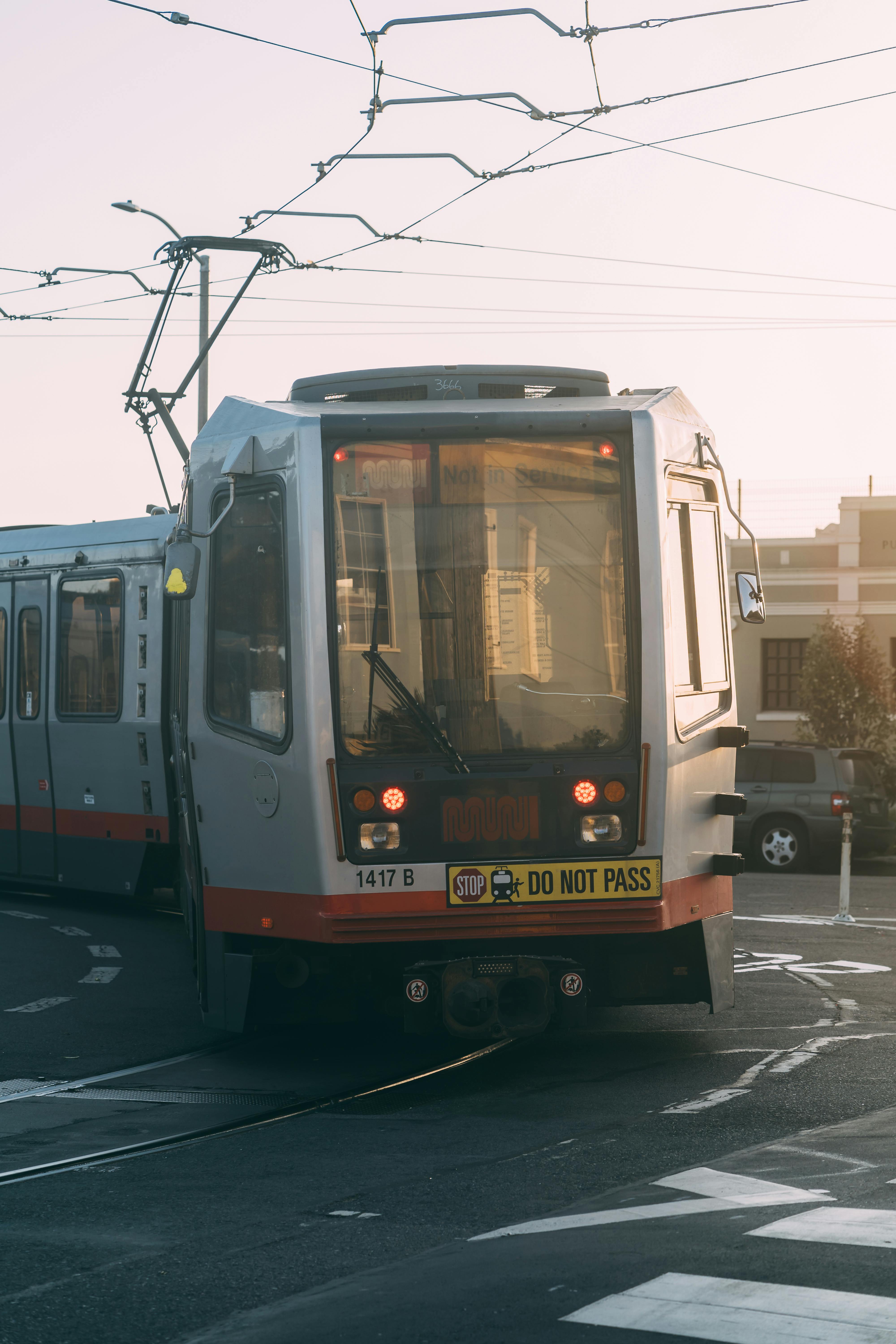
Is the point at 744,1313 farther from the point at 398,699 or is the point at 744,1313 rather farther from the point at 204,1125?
the point at 398,699

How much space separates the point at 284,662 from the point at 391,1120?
2055 mm

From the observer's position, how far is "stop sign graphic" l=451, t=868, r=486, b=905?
7156 millimetres

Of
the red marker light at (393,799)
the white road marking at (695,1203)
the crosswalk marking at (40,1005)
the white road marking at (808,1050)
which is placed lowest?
the white road marking at (808,1050)

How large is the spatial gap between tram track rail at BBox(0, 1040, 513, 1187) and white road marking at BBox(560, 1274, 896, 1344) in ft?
8.40

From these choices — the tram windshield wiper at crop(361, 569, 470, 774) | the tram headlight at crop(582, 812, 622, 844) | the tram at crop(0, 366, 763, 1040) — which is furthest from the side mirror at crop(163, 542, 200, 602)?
the tram headlight at crop(582, 812, 622, 844)

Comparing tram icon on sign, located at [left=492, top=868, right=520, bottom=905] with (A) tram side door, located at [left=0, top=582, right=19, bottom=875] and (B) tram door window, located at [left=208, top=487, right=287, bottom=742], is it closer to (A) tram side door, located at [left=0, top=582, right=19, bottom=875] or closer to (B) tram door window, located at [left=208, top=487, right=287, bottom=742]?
(B) tram door window, located at [left=208, top=487, right=287, bottom=742]

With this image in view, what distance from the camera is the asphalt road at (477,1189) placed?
418cm

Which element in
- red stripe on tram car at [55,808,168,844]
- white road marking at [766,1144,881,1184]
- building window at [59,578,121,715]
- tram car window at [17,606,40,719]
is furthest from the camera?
tram car window at [17,606,40,719]

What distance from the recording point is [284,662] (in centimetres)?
732

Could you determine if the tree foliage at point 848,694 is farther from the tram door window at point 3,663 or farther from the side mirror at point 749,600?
the side mirror at point 749,600

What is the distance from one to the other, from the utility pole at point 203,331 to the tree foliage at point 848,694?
12669 millimetres

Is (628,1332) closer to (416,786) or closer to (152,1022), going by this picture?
(416,786)

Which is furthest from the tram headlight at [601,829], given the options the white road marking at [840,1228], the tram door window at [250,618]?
the white road marking at [840,1228]

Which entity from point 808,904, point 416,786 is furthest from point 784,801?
point 416,786
